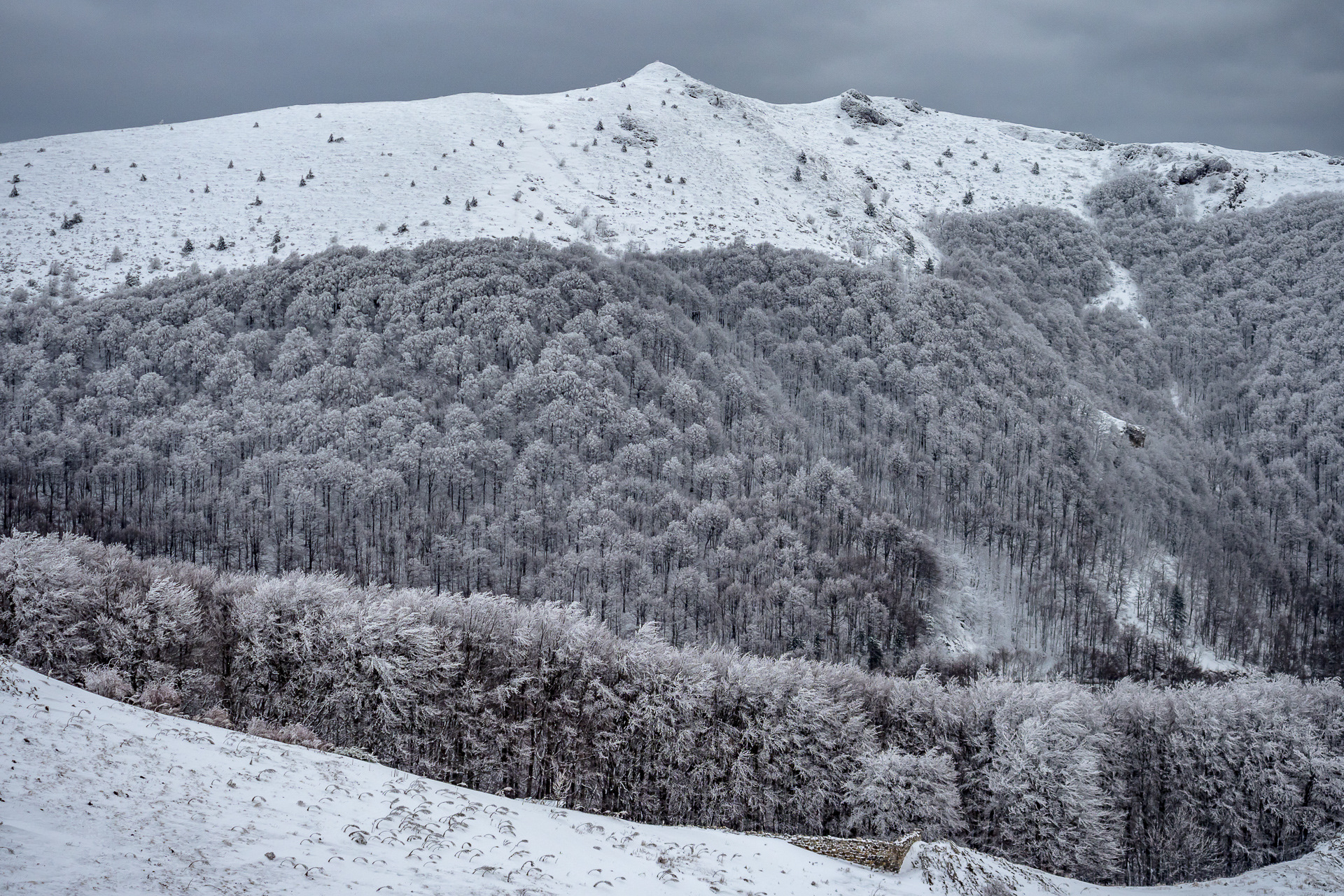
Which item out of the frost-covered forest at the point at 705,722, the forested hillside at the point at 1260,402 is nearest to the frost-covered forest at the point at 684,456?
the forested hillside at the point at 1260,402

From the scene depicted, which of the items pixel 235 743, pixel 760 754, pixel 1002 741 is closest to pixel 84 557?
pixel 235 743

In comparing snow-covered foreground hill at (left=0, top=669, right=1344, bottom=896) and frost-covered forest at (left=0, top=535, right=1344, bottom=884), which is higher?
snow-covered foreground hill at (left=0, top=669, right=1344, bottom=896)

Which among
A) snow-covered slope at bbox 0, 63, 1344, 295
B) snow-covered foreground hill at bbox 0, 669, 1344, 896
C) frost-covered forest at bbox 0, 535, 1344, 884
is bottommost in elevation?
frost-covered forest at bbox 0, 535, 1344, 884

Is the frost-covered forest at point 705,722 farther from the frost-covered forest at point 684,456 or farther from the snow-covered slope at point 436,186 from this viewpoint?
the snow-covered slope at point 436,186

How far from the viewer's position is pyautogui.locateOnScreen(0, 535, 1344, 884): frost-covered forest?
136 ft

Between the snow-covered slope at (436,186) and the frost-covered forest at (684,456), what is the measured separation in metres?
9.85

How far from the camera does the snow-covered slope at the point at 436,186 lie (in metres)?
120

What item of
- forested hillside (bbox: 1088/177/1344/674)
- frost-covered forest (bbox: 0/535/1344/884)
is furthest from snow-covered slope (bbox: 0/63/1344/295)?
frost-covered forest (bbox: 0/535/1344/884)

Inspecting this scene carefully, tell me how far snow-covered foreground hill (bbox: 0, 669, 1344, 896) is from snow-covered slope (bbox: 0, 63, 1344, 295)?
4525 inches

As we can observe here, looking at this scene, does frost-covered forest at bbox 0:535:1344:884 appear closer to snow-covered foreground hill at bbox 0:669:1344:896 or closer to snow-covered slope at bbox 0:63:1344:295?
snow-covered foreground hill at bbox 0:669:1344:896

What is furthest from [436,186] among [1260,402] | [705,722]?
[1260,402]

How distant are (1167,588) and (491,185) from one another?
138094 mm

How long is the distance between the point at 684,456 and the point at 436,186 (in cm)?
7525

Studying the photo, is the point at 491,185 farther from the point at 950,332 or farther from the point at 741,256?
the point at 950,332
